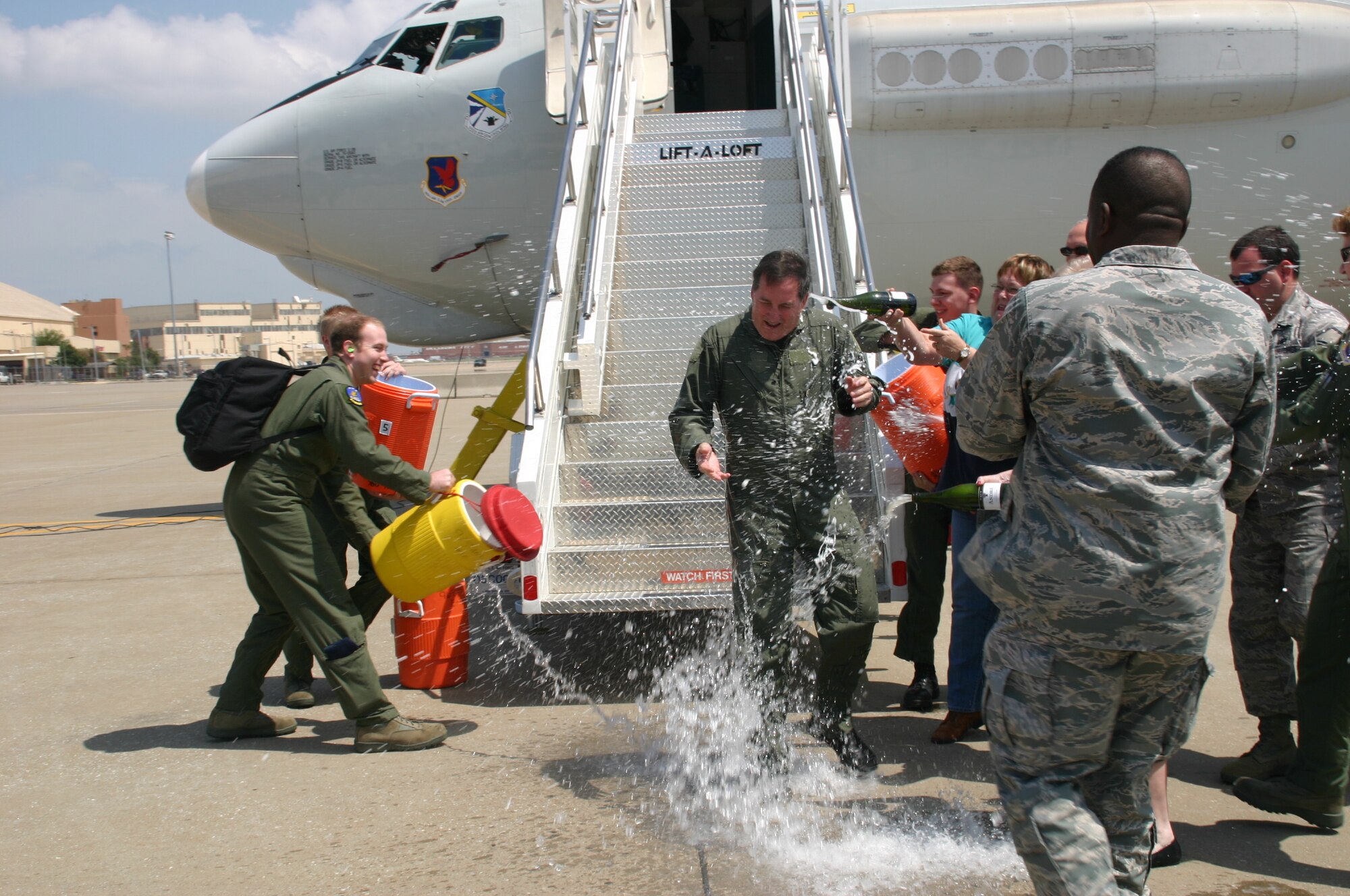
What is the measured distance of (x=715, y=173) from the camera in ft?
24.1

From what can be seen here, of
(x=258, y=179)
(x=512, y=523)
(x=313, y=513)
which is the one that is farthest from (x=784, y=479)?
(x=258, y=179)

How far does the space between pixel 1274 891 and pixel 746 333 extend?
7.67 feet

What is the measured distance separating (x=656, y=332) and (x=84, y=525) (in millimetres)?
6568

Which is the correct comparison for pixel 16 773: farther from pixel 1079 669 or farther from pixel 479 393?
pixel 479 393

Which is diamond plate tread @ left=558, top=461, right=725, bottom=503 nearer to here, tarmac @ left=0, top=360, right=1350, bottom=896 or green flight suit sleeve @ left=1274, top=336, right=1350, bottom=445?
tarmac @ left=0, top=360, right=1350, bottom=896

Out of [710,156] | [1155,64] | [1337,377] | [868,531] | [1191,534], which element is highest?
[1155,64]

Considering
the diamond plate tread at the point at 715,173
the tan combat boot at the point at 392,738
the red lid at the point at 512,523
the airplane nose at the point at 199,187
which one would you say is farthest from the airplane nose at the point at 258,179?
the tan combat boot at the point at 392,738

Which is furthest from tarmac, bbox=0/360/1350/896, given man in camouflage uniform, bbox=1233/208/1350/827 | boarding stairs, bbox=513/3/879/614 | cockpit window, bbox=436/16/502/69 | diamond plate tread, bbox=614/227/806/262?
cockpit window, bbox=436/16/502/69

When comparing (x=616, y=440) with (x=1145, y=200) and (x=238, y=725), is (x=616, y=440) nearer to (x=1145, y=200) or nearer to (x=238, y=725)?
(x=238, y=725)

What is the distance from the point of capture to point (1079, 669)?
2160 mm

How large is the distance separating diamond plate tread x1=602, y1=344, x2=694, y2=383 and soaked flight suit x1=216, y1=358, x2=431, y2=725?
76.8 inches

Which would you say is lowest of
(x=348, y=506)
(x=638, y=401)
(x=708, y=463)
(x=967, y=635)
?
(x=967, y=635)

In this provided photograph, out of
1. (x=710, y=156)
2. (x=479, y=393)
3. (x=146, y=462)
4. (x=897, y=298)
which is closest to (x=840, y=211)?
(x=710, y=156)

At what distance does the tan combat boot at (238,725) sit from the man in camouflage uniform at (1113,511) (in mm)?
3113
